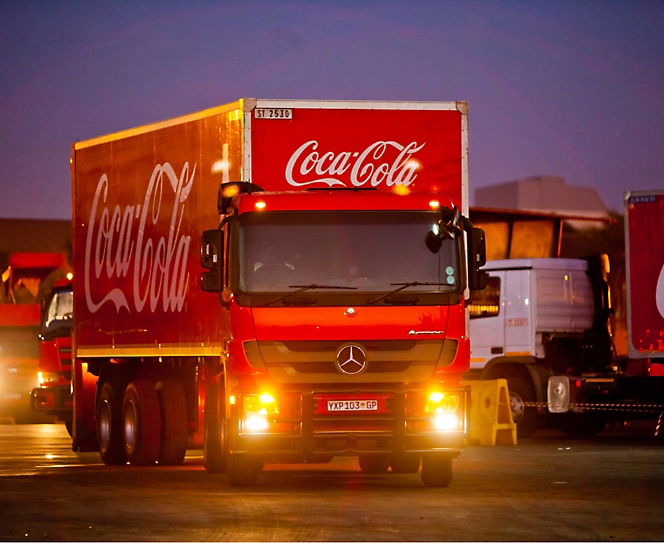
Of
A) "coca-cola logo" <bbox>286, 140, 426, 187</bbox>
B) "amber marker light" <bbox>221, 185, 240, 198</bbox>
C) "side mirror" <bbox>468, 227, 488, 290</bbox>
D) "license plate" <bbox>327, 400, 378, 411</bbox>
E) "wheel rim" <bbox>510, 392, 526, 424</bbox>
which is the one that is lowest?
"wheel rim" <bbox>510, 392, 526, 424</bbox>

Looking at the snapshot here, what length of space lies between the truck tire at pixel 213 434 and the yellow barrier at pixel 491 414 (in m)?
7.49

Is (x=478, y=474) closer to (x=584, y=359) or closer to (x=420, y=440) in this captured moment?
(x=420, y=440)

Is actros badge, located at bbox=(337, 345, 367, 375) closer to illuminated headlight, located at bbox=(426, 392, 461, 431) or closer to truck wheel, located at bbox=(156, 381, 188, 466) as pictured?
illuminated headlight, located at bbox=(426, 392, 461, 431)

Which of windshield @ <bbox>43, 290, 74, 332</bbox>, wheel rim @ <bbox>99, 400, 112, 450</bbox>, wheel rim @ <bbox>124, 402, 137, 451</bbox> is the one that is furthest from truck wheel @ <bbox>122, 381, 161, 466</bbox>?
windshield @ <bbox>43, 290, 74, 332</bbox>

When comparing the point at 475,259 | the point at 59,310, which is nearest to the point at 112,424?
the point at 59,310

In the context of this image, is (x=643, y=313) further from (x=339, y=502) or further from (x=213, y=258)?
(x=339, y=502)

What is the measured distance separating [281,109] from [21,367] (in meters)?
19.5

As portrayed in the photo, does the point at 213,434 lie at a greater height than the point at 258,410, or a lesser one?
lesser

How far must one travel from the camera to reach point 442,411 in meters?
14.2

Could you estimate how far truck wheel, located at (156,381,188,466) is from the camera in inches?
707

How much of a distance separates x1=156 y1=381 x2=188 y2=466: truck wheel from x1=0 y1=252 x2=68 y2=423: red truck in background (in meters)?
15.6

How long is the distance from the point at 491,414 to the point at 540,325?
1814 millimetres

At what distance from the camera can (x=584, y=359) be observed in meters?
24.3

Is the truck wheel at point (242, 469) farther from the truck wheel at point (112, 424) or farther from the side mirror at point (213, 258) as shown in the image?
the truck wheel at point (112, 424)
